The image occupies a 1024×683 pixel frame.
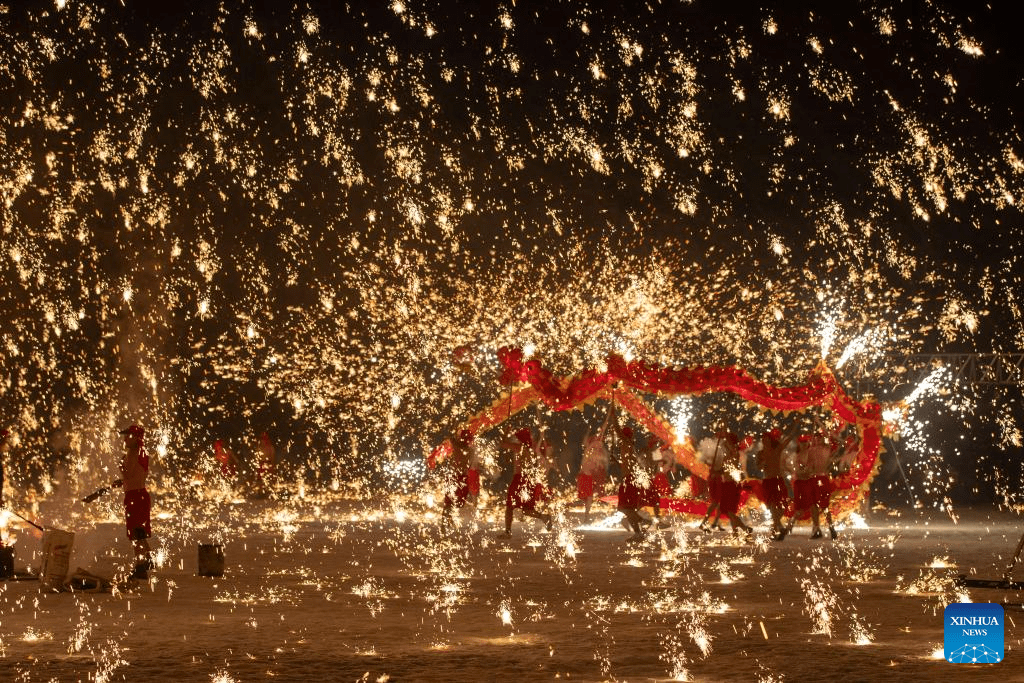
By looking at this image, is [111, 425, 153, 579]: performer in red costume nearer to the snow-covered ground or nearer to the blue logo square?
the snow-covered ground

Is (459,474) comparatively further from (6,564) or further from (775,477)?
(6,564)

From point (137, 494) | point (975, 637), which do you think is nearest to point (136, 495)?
point (137, 494)

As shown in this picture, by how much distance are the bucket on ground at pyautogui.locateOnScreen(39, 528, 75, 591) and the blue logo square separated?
7.32 m

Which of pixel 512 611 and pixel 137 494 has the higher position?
Answer: pixel 137 494

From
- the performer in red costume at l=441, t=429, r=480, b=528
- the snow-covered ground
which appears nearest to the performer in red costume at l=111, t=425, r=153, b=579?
the snow-covered ground

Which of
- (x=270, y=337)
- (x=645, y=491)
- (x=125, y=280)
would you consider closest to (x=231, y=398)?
(x=270, y=337)

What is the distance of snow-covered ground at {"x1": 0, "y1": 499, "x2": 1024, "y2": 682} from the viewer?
27.0 feet

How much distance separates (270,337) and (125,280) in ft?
19.2

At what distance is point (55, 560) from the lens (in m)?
12.5

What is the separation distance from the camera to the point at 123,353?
156 feet

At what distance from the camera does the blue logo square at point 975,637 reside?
812cm

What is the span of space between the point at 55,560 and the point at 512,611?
13.2ft

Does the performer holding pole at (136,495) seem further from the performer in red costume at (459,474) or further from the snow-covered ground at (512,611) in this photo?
the performer in red costume at (459,474)

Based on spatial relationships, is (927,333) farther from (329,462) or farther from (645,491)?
(645,491)
